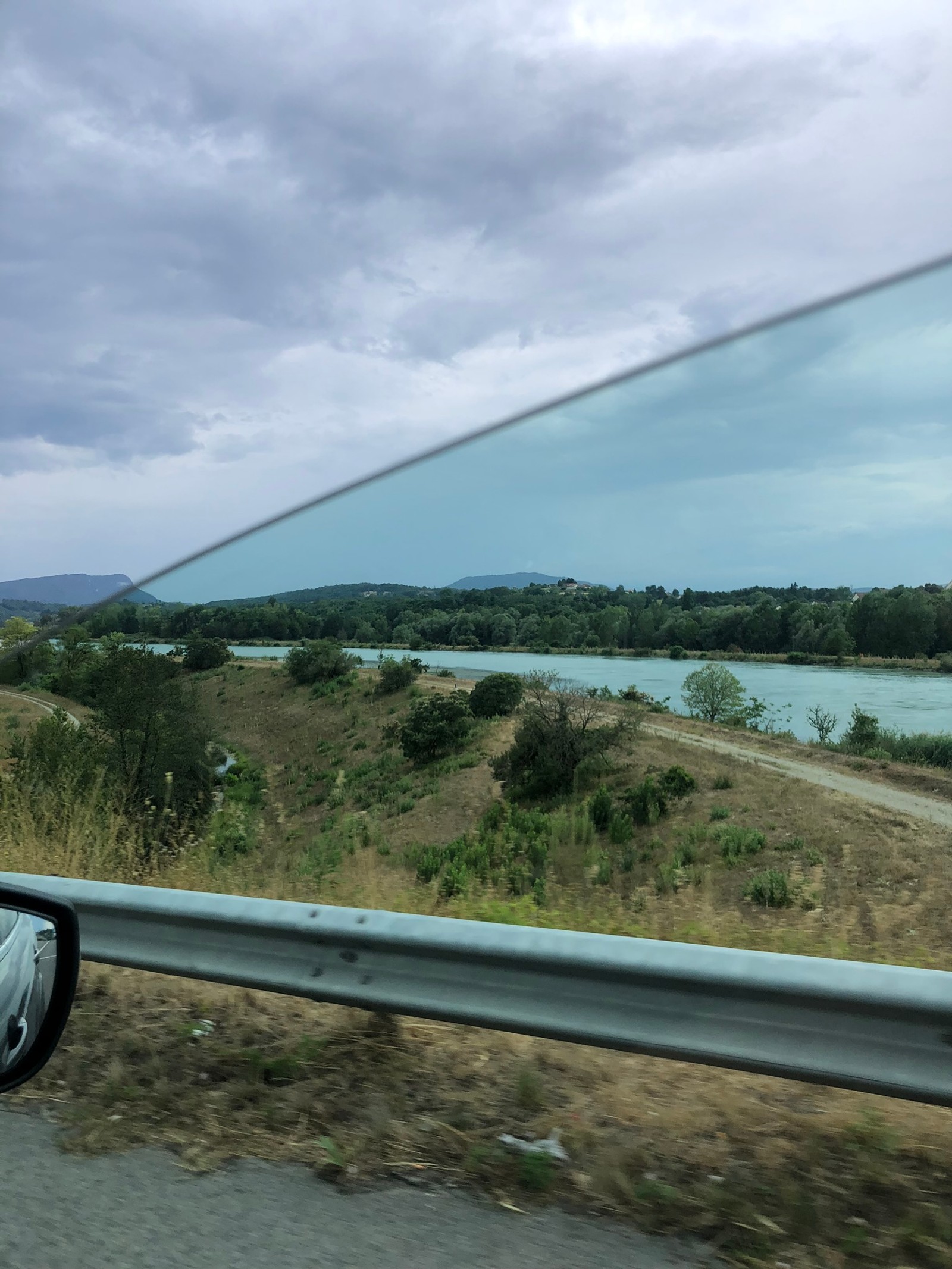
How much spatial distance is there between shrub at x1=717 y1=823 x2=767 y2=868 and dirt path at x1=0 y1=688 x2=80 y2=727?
9.85ft

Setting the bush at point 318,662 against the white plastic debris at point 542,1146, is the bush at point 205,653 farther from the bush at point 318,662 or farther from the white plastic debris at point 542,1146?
the white plastic debris at point 542,1146

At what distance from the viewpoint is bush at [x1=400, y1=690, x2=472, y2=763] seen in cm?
483

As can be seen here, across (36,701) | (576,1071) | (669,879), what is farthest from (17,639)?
(669,879)

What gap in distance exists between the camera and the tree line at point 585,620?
6.57 feet

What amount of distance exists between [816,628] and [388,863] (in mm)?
3308

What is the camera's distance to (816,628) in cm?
251

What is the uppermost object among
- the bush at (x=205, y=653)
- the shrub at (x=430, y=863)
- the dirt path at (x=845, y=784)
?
the bush at (x=205, y=653)

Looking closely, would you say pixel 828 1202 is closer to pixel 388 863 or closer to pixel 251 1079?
pixel 251 1079

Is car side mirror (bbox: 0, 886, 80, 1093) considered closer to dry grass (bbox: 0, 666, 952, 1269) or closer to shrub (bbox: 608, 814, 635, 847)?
dry grass (bbox: 0, 666, 952, 1269)

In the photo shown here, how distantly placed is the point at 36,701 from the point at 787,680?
Answer: 213 centimetres

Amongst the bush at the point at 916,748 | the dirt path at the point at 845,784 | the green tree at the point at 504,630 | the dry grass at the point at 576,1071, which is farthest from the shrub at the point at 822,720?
the green tree at the point at 504,630

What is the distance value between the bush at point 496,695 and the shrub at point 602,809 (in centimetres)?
88

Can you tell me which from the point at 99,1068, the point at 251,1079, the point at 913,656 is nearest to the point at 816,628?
the point at 913,656

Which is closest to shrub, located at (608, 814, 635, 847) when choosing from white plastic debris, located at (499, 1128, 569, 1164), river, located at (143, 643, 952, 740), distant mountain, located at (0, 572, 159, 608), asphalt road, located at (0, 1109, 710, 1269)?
river, located at (143, 643, 952, 740)
